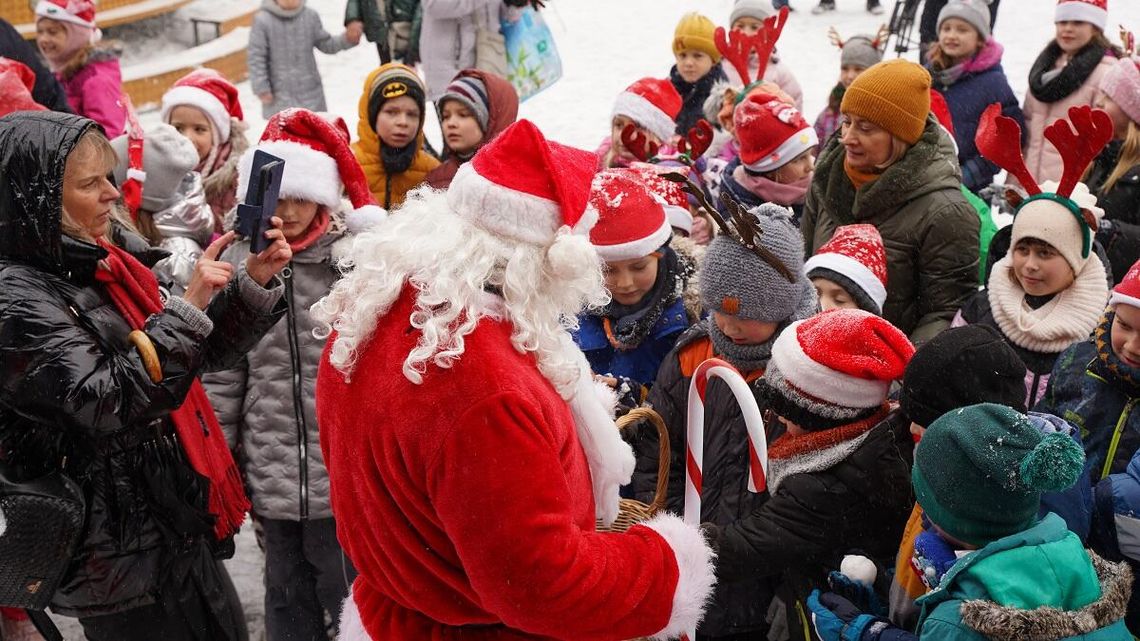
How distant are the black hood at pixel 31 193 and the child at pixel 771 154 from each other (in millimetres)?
3078

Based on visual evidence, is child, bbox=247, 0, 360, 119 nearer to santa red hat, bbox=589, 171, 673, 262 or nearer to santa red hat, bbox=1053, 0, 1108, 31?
santa red hat, bbox=589, 171, 673, 262

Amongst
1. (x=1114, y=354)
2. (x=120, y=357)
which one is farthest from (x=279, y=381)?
(x=1114, y=354)

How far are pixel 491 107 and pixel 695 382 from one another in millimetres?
2962

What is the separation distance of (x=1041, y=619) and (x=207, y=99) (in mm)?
4396

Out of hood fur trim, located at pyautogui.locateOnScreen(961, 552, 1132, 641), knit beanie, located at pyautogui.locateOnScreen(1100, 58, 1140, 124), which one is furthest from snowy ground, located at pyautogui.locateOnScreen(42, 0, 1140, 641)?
hood fur trim, located at pyautogui.locateOnScreen(961, 552, 1132, 641)

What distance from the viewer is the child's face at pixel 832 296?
12.1ft

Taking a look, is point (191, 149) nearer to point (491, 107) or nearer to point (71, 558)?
point (491, 107)

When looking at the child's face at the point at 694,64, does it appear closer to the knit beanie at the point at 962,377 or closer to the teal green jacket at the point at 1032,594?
the knit beanie at the point at 962,377

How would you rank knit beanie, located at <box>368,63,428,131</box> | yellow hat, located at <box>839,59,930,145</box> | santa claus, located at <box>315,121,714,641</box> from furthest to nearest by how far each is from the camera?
1. knit beanie, located at <box>368,63,428,131</box>
2. yellow hat, located at <box>839,59,930,145</box>
3. santa claus, located at <box>315,121,714,641</box>

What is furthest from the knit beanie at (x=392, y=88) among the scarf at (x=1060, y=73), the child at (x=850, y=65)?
the scarf at (x=1060, y=73)

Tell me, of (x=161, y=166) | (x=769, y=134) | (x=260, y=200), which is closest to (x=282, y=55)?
(x=161, y=166)

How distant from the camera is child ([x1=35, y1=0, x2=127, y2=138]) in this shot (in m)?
6.25

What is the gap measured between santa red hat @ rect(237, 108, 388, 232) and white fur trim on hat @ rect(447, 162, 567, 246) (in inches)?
68.1

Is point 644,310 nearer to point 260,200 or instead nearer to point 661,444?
point 661,444
